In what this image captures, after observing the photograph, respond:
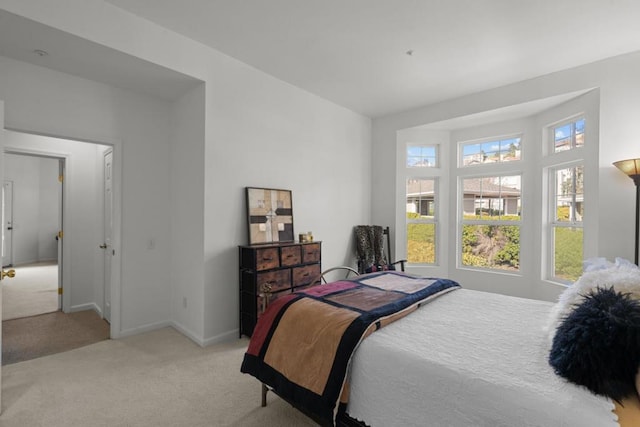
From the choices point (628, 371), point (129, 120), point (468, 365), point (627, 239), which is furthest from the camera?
point (129, 120)

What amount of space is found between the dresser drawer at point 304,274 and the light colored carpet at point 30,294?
3.48m

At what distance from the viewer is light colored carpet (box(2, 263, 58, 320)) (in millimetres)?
4230

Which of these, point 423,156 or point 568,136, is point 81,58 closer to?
point 423,156

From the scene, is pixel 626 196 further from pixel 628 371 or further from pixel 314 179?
pixel 314 179

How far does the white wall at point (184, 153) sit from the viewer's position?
9.55 ft

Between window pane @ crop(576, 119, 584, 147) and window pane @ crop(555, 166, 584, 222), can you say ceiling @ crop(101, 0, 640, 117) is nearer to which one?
window pane @ crop(576, 119, 584, 147)

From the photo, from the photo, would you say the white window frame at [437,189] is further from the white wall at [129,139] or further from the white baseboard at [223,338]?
the white wall at [129,139]

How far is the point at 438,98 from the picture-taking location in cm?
444

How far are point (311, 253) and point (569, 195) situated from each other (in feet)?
11.1

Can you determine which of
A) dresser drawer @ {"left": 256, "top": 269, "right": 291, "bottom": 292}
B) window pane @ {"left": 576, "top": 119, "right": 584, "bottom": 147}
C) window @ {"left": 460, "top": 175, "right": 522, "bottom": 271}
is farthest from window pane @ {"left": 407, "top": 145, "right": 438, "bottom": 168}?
→ dresser drawer @ {"left": 256, "top": 269, "right": 291, "bottom": 292}

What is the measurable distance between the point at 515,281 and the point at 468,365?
3.84m

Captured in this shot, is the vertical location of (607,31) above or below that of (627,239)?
above

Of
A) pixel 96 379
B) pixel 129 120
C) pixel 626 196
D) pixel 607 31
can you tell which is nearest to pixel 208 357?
pixel 96 379

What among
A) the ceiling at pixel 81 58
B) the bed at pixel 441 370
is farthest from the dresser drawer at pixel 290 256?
the ceiling at pixel 81 58
